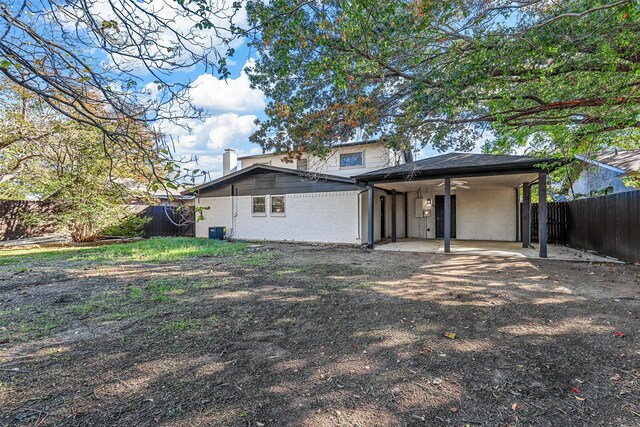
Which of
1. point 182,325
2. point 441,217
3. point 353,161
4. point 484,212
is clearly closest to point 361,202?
point 353,161

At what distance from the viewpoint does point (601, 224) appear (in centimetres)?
852

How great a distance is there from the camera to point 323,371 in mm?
2471

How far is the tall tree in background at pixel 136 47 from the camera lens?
7.77 ft

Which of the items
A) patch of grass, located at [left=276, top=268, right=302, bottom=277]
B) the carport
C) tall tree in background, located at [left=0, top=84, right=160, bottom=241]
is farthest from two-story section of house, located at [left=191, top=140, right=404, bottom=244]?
patch of grass, located at [left=276, top=268, right=302, bottom=277]

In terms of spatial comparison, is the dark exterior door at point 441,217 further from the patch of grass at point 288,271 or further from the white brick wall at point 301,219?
the patch of grass at point 288,271

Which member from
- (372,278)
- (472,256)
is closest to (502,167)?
(472,256)

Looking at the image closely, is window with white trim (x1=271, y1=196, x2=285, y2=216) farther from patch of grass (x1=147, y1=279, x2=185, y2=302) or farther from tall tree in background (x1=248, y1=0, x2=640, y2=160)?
patch of grass (x1=147, y1=279, x2=185, y2=302)

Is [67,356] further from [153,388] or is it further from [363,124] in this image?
[363,124]

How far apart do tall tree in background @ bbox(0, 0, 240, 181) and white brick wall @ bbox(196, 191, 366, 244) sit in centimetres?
857

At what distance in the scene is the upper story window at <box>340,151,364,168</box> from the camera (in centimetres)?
1430

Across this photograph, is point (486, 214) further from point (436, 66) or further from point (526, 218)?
point (436, 66)

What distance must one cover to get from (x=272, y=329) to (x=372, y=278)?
2976 millimetres

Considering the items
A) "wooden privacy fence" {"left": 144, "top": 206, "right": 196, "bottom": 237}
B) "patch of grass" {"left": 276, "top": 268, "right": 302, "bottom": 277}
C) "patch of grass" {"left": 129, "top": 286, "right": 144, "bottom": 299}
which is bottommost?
"patch of grass" {"left": 129, "top": 286, "right": 144, "bottom": 299}

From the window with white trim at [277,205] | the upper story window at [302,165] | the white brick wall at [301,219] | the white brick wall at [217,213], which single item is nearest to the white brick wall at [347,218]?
the white brick wall at [301,219]
